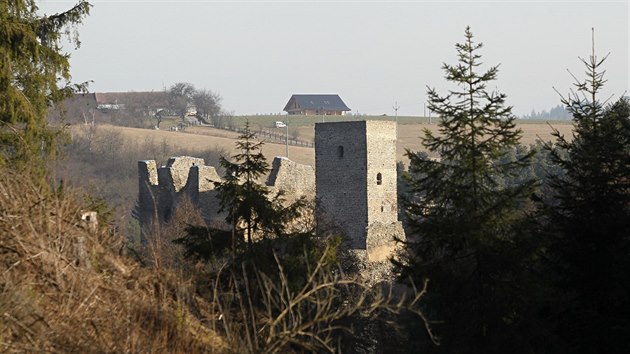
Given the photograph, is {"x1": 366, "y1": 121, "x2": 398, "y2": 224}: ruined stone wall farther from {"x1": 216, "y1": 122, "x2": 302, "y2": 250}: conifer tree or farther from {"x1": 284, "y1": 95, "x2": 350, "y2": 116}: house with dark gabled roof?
{"x1": 284, "y1": 95, "x2": 350, "y2": 116}: house with dark gabled roof

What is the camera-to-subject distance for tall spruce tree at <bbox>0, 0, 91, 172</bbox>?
1391 cm

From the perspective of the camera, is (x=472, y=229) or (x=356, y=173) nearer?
(x=472, y=229)

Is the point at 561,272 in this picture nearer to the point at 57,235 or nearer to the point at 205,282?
the point at 205,282

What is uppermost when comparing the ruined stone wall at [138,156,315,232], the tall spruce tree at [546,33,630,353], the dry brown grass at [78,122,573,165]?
the tall spruce tree at [546,33,630,353]

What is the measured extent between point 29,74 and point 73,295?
8677 millimetres

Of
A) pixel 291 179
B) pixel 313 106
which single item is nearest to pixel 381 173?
pixel 291 179

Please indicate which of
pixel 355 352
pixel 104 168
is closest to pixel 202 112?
pixel 104 168

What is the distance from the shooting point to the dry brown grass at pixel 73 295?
647 cm

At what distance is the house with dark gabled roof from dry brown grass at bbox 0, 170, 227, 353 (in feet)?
319

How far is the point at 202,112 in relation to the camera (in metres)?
90.6

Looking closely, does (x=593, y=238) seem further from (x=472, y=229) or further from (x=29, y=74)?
(x=29, y=74)

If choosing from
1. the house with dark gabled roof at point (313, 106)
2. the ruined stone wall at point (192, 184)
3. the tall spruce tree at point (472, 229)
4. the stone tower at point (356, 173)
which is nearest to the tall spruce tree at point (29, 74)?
the tall spruce tree at point (472, 229)

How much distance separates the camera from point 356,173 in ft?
125

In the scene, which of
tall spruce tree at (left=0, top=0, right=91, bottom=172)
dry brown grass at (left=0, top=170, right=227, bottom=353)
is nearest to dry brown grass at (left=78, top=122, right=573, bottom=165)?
tall spruce tree at (left=0, top=0, right=91, bottom=172)
